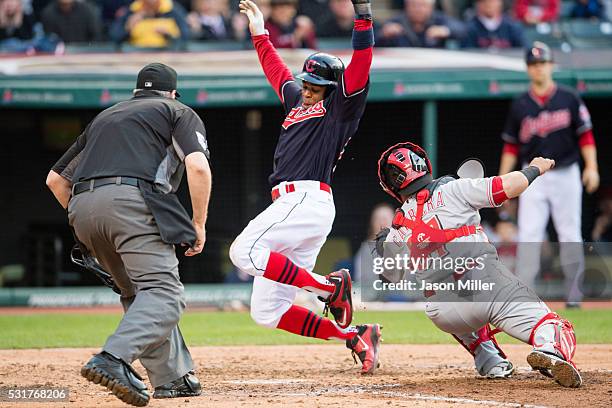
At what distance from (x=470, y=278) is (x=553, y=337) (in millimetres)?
518

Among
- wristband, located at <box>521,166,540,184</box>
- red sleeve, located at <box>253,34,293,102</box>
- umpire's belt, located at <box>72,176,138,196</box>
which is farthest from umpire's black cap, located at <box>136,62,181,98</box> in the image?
wristband, located at <box>521,166,540,184</box>

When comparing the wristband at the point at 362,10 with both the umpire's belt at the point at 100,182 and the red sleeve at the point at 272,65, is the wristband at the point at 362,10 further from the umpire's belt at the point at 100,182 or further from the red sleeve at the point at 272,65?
the umpire's belt at the point at 100,182

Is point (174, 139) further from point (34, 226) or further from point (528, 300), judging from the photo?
point (34, 226)

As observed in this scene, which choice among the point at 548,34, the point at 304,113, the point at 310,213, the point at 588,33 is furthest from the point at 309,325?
the point at 588,33

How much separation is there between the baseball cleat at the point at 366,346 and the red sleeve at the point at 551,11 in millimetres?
7083

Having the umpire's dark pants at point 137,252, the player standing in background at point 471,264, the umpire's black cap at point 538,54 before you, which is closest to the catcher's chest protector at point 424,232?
the player standing in background at point 471,264

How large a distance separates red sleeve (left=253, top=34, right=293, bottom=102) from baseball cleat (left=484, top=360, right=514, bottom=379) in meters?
1.99

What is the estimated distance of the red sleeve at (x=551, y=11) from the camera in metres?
11.4

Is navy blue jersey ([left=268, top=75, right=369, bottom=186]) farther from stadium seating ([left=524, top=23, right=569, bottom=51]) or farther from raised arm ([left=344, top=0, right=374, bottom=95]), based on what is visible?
stadium seating ([left=524, top=23, right=569, bottom=51])

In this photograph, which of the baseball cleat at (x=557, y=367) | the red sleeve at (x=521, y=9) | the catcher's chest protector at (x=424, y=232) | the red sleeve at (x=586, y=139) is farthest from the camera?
the red sleeve at (x=521, y=9)

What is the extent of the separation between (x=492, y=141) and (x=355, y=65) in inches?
245

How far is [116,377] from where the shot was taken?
12.7 feet

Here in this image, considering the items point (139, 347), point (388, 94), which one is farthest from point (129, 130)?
point (388, 94)

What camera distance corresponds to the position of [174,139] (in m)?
4.33
